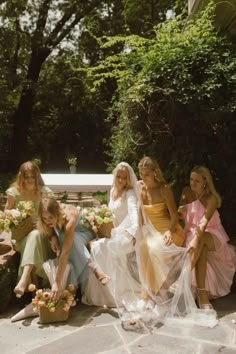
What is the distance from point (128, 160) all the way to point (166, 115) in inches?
43.8

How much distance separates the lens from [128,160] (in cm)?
577

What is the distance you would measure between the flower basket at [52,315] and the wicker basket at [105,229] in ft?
3.17

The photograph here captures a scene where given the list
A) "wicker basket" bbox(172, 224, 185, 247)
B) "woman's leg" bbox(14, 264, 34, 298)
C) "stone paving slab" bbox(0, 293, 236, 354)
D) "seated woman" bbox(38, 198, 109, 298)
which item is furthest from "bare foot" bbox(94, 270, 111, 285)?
"wicker basket" bbox(172, 224, 185, 247)

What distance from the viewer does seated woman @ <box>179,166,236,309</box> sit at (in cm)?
389

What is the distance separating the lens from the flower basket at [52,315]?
12.1ft

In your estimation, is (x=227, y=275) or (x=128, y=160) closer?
(x=227, y=275)

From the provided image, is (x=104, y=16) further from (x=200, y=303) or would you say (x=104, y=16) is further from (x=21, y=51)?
(x=200, y=303)

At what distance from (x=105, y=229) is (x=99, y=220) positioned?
15 cm

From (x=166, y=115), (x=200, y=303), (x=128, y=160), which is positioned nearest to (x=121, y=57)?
(x=166, y=115)

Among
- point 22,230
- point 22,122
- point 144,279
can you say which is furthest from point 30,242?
point 22,122

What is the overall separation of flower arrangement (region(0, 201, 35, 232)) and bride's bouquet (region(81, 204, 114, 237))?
59 cm

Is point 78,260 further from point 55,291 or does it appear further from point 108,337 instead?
point 108,337

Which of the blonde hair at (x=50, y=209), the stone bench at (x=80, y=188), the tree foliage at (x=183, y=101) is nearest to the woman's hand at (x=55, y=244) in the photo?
the blonde hair at (x=50, y=209)

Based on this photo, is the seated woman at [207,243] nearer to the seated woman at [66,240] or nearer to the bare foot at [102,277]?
the bare foot at [102,277]
